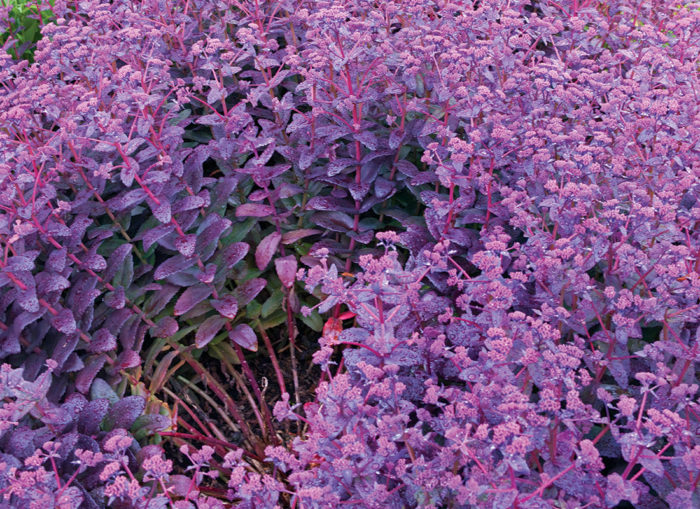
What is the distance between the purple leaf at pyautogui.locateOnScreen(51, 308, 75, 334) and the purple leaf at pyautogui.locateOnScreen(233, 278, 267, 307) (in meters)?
0.64

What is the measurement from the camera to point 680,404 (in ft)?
5.14

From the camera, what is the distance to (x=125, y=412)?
224 cm

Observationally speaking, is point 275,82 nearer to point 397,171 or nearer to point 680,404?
point 397,171

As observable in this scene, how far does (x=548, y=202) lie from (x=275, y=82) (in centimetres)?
117

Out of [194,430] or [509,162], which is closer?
[509,162]

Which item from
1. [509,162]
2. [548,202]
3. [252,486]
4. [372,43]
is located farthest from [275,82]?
[252,486]

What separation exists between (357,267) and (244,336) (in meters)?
0.58

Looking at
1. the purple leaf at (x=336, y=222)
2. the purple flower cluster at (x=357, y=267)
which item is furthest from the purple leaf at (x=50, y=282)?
the purple leaf at (x=336, y=222)

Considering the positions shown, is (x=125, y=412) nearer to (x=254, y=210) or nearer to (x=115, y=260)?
(x=115, y=260)

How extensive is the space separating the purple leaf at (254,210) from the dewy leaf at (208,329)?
0.43m

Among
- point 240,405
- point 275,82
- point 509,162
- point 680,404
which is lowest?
Answer: point 240,405

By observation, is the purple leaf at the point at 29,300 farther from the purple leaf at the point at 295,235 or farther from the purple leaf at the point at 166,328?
the purple leaf at the point at 295,235

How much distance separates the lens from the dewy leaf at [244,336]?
8.38 ft

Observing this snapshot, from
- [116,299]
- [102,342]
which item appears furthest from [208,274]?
[102,342]
